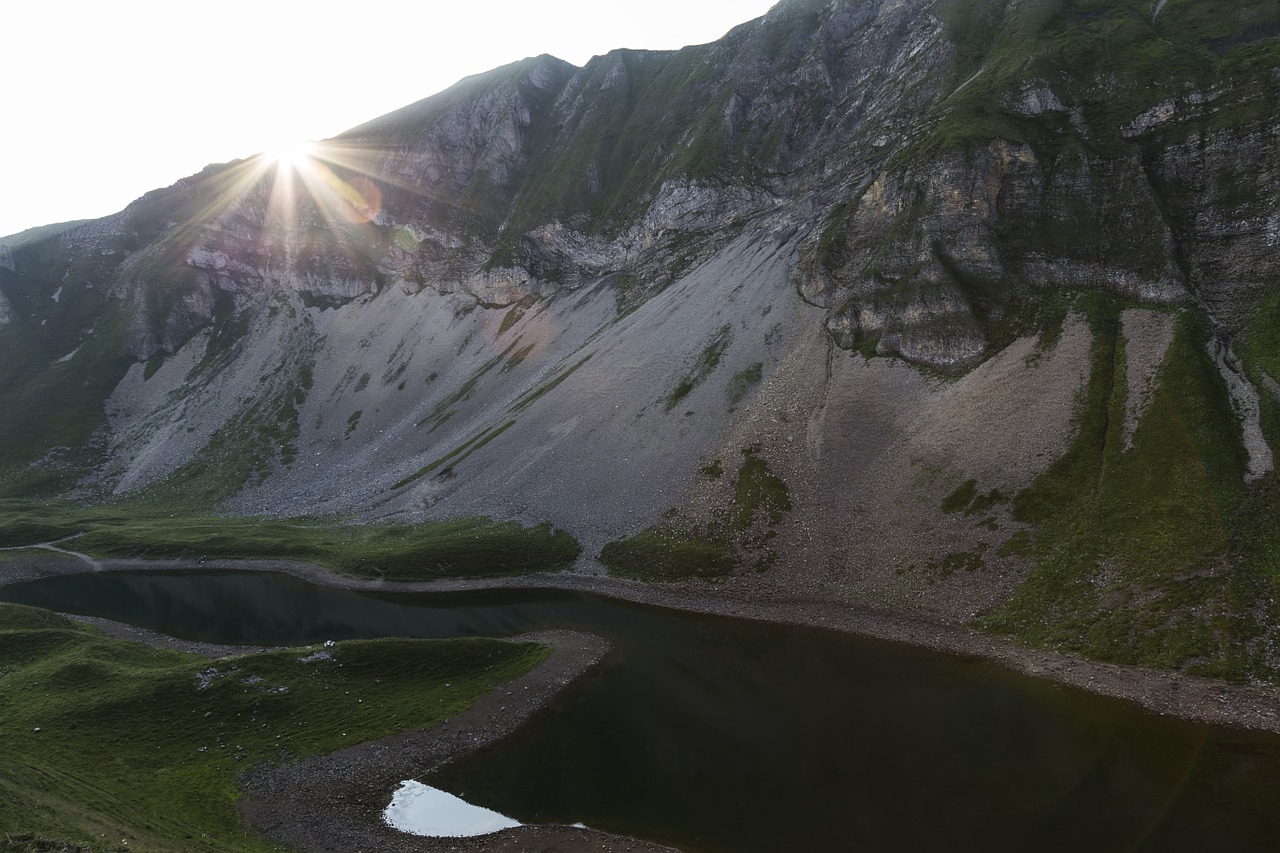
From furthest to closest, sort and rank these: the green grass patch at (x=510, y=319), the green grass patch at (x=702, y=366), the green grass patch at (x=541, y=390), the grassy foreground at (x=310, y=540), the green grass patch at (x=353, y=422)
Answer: the green grass patch at (x=510, y=319) → the green grass patch at (x=353, y=422) → the green grass patch at (x=541, y=390) → the green grass patch at (x=702, y=366) → the grassy foreground at (x=310, y=540)

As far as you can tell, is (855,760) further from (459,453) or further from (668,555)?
(459,453)

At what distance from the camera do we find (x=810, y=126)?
128375 mm

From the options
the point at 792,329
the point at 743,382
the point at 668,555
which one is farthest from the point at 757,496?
the point at 792,329

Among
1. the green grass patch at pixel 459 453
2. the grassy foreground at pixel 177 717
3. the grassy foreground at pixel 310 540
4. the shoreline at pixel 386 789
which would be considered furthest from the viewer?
the green grass patch at pixel 459 453

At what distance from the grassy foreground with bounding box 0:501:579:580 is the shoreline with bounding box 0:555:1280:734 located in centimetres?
183

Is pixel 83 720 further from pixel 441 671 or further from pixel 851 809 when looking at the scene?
pixel 851 809

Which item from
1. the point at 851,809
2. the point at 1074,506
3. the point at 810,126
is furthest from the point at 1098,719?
the point at 810,126

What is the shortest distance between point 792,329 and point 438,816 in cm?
7071

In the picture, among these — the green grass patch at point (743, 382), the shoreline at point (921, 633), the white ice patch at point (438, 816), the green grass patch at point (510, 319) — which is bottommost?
the shoreline at point (921, 633)

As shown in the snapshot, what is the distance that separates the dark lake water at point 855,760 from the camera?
25.7 meters

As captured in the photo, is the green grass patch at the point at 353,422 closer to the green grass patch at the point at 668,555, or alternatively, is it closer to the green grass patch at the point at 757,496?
the green grass patch at the point at 668,555

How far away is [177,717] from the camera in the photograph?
38.0m

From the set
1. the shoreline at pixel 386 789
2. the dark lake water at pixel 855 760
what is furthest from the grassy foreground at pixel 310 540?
the shoreline at pixel 386 789

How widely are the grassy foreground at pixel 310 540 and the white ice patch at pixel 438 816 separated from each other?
32.9m
